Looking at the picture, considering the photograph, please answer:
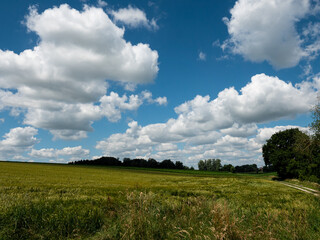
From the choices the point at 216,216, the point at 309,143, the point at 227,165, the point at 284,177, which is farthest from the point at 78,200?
the point at 227,165

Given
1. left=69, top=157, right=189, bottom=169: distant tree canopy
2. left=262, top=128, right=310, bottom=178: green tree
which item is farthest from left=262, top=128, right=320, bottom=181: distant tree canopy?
left=69, top=157, right=189, bottom=169: distant tree canopy

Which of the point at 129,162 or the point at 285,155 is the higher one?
the point at 285,155

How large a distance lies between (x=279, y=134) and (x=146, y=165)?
8186cm

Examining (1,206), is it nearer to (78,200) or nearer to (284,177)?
(78,200)

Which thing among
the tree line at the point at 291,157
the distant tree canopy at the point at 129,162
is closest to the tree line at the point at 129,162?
the distant tree canopy at the point at 129,162

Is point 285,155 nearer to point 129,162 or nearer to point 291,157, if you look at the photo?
point 291,157

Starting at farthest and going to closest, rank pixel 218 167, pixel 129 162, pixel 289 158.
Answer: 1. pixel 218 167
2. pixel 129 162
3. pixel 289 158

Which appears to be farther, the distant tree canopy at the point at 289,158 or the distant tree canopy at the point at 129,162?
the distant tree canopy at the point at 129,162

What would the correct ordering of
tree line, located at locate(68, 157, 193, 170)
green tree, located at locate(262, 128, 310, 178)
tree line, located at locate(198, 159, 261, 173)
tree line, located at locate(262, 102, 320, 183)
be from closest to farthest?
tree line, located at locate(262, 102, 320, 183) → green tree, located at locate(262, 128, 310, 178) → tree line, located at locate(68, 157, 193, 170) → tree line, located at locate(198, 159, 261, 173)

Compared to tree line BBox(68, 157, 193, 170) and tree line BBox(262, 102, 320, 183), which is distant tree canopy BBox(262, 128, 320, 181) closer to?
tree line BBox(262, 102, 320, 183)

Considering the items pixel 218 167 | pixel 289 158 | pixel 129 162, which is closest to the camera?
pixel 289 158

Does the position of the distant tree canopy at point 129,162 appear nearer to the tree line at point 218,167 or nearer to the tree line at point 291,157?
the tree line at point 218,167

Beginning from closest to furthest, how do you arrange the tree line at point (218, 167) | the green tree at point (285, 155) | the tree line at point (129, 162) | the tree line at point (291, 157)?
the tree line at point (291, 157)
the green tree at point (285, 155)
the tree line at point (129, 162)
the tree line at point (218, 167)

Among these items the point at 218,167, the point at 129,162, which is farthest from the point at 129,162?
the point at 218,167
